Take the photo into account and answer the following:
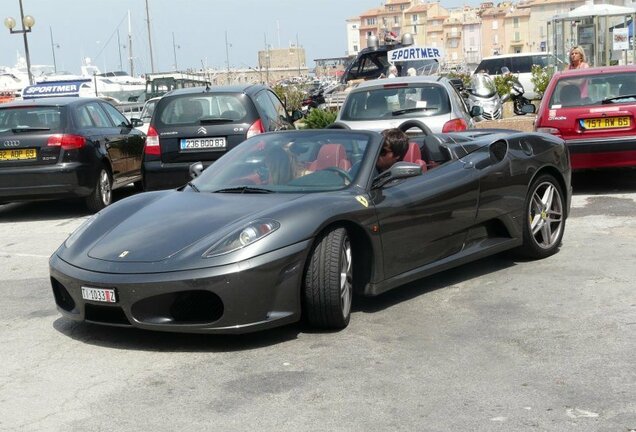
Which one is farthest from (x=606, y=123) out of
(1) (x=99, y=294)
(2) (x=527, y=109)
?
(1) (x=99, y=294)

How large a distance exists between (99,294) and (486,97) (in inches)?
696

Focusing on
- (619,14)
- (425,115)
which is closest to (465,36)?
(619,14)

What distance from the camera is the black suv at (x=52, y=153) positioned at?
40.0ft

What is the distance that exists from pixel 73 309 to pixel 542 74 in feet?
63.9

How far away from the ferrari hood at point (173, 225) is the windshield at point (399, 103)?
18.2 feet

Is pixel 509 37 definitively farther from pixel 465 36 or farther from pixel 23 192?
pixel 23 192

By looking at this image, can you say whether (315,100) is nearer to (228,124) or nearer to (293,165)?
(228,124)

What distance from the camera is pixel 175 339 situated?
19.5 ft

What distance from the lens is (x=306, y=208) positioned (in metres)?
5.95

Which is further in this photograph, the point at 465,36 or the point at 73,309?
the point at 465,36

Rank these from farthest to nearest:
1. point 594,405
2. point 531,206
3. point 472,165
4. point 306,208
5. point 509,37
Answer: point 509,37 → point 531,206 → point 472,165 → point 306,208 → point 594,405

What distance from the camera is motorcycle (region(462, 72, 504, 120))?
21781mm

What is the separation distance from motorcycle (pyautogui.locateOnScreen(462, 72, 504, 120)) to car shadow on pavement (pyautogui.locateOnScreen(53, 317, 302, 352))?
1613 cm

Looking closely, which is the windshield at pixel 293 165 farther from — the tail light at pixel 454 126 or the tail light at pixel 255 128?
the tail light at pixel 255 128
